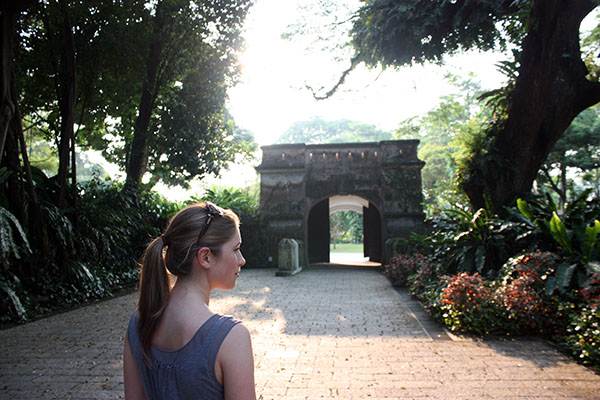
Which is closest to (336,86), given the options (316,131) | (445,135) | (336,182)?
(336,182)

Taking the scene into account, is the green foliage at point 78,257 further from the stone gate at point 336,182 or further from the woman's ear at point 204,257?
the woman's ear at point 204,257

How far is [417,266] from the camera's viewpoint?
10.2 m

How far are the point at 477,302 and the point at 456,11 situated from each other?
720 cm

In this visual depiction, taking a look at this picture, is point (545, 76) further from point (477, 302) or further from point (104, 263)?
point (104, 263)

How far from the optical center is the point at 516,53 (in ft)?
32.7

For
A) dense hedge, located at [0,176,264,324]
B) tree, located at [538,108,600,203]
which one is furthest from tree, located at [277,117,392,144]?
dense hedge, located at [0,176,264,324]

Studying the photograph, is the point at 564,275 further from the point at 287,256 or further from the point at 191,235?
the point at 287,256

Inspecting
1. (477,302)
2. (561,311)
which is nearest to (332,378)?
(477,302)

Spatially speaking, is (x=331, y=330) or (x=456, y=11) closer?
(x=331, y=330)

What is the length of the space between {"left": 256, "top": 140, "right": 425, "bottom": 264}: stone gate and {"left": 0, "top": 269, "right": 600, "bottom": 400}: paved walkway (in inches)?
322

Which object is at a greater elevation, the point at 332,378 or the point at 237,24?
the point at 237,24

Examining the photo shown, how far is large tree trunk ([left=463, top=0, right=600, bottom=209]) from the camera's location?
8117 mm

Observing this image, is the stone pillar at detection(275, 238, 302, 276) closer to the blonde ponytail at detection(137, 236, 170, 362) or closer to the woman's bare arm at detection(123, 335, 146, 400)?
the woman's bare arm at detection(123, 335, 146, 400)

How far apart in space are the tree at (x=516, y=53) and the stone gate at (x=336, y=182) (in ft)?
16.4
